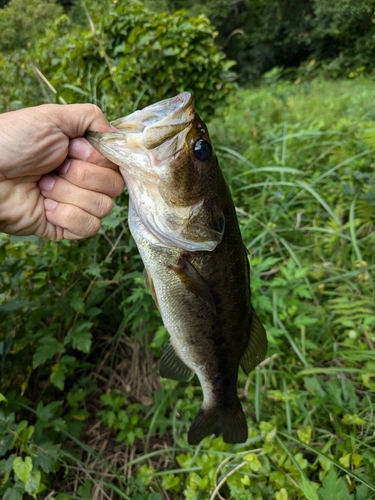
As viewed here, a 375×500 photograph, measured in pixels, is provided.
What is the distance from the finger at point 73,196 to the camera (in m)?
1.30

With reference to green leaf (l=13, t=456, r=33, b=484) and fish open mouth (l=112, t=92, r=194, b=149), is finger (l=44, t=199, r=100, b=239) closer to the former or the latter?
fish open mouth (l=112, t=92, r=194, b=149)

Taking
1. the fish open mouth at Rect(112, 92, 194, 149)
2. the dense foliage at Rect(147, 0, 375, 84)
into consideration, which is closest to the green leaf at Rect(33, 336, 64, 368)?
the fish open mouth at Rect(112, 92, 194, 149)

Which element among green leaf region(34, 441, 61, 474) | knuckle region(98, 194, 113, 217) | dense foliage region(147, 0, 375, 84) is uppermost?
knuckle region(98, 194, 113, 217)

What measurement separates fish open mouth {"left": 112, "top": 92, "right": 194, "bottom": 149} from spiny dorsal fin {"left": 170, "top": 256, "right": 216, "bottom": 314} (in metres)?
0.41

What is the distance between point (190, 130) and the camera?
1024mm

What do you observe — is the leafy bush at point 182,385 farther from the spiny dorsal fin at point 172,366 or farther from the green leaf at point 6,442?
the spiny dorsal fin at point 172,366

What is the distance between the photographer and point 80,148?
1.25 metres

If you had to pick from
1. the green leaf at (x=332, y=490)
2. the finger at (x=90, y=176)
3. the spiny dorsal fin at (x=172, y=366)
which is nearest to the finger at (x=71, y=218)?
the finger at (x=90, y=176)

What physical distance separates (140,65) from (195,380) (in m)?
2.45

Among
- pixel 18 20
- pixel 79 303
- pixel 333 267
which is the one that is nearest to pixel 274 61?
pixel 18 20

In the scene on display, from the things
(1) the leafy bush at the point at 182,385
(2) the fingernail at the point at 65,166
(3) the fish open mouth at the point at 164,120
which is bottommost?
(1) the leafy bush at the point at 182,385

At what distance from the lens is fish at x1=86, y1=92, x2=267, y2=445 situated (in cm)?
105

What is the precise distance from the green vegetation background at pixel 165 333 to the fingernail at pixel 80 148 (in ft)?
2.10

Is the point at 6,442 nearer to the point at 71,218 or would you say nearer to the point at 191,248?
the point at 71,218
